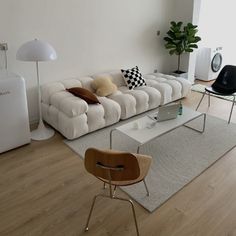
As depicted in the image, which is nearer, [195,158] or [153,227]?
[153,227]

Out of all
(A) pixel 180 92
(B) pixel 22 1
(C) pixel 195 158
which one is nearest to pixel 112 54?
(A) pixel 180 92

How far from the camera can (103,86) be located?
3775 millimetres

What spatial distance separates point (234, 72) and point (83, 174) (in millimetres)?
2905

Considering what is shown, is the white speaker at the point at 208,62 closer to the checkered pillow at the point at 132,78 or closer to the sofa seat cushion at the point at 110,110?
the checkered pillow at the point at 132,78

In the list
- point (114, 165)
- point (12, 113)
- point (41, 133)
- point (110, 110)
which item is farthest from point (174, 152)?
point (12, 113)

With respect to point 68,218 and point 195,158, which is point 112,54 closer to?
point 195,158

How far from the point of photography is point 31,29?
3.34 m

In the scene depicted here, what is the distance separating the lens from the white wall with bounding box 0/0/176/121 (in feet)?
10.7

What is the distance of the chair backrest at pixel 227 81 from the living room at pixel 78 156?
0.44 meters

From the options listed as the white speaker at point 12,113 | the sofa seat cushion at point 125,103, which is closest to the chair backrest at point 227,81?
the sofa seat cushion at point 125,103

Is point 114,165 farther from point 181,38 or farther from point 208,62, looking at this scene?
point 208,62

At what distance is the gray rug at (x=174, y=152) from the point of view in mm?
2410

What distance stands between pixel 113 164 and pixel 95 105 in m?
1.80

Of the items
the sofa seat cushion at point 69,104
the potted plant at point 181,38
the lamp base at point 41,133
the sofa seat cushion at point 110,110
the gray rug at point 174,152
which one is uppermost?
the potted plant at point 181,38
